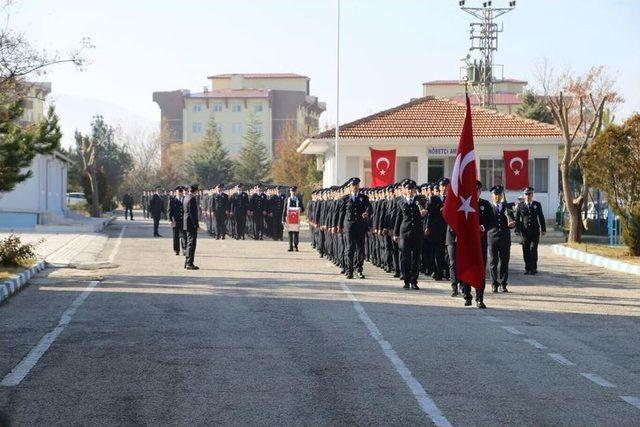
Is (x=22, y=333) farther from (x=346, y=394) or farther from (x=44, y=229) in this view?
(x=44, y=229)

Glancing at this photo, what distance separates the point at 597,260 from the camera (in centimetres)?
2709

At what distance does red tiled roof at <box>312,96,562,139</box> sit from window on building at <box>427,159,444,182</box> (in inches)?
52.7

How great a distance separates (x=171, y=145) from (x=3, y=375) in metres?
108

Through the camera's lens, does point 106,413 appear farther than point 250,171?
No

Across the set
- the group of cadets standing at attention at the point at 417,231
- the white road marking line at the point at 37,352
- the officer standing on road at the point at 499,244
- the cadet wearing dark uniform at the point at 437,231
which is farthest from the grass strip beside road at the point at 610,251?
the white road marking line at the point at 37,352

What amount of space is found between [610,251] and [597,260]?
3.06 meters

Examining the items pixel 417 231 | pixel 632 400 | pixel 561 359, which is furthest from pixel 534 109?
pixel 632 400

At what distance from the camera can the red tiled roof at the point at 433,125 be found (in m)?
46.0

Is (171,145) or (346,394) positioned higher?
(171,145)

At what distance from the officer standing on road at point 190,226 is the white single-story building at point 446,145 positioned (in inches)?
851

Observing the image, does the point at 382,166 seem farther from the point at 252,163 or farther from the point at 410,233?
the point at 252,163

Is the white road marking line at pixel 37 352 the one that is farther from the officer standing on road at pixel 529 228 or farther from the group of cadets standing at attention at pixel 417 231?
the officer standing on road at pixel 529 228

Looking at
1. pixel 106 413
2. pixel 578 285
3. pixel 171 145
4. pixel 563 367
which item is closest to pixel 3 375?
pixel 106 413

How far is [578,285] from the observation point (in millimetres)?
20359
